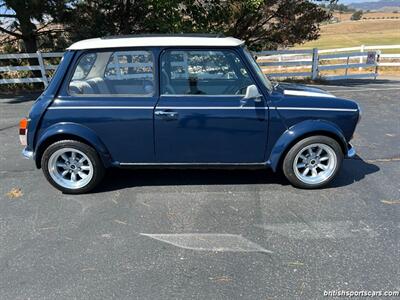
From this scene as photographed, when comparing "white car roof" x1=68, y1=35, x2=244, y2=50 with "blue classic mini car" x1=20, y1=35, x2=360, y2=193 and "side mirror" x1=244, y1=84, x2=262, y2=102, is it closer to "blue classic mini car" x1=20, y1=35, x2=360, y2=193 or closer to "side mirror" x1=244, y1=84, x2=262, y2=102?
"blue classic mini car" x1=20, y1=35, x2=360, y2=193

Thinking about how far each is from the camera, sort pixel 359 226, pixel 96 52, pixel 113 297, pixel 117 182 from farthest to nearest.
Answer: pixel 117 182 → pixel 96 52 → pixel 359 226 → pixel 113 297

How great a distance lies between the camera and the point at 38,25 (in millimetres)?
12070

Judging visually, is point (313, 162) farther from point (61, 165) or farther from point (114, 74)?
point (61, 165)

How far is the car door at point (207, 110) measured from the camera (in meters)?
3.97

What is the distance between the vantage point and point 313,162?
14.0ft

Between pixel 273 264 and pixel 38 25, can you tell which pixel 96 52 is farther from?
pixel 38 25

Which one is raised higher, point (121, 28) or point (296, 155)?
point (121, 28)

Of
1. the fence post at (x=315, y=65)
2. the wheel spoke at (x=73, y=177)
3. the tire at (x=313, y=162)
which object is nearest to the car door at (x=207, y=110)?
the tire at (x=313, y=162)

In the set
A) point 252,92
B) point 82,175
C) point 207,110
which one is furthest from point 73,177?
point 252,92

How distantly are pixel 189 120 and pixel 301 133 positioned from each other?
1.25 m

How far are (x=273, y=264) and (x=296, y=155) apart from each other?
1523mm

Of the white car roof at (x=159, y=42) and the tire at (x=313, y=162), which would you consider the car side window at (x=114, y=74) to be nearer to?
the white car roof at (x=159, y=42)

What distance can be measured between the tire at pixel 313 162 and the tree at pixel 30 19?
8.94 metres

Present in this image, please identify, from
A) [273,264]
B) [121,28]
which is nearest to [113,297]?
[273,264]
